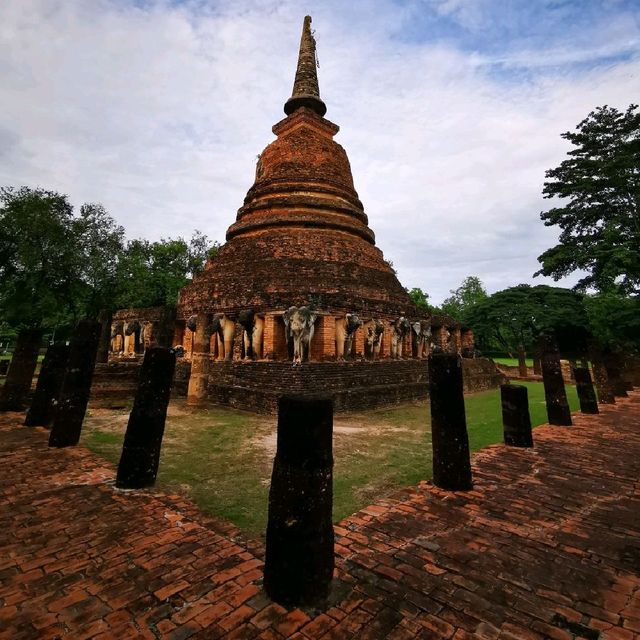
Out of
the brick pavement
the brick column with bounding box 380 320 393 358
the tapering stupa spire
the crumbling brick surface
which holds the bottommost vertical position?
the brick pavement

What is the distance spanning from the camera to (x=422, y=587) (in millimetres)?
2182

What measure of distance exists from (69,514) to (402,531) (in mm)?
2737

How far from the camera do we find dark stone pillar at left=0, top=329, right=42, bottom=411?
7.47 m

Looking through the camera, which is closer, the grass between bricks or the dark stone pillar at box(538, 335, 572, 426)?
the grass between bricks

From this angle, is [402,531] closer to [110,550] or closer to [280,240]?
[110,550]

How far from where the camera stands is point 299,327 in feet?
29.9

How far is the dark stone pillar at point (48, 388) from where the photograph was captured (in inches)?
246

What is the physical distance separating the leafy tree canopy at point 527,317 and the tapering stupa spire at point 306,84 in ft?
78.2

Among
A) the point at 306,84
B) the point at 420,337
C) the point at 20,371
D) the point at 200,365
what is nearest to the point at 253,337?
the point at 200,365

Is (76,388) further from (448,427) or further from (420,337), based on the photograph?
(420,337)

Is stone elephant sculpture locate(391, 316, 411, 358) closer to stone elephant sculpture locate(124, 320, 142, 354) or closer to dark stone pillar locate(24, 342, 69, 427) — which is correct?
dark stone pillar locate(24, 342, 69, 427)

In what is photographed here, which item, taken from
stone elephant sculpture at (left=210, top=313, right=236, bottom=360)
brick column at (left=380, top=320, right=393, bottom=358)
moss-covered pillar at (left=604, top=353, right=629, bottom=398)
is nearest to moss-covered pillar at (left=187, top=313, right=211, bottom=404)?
stone elephant sculpture at (left=210, top=313, right=236, bottom=360)

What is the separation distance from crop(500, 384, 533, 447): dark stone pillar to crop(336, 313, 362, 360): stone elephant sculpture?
5.02 metres

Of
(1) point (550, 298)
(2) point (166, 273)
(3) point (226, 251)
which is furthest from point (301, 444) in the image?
(1) point (550, 298)
